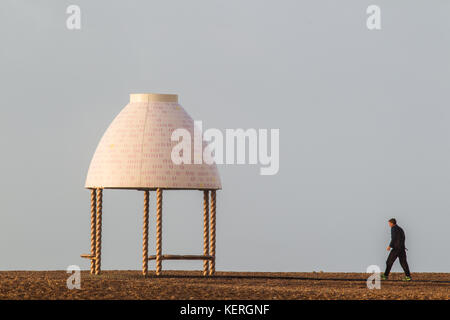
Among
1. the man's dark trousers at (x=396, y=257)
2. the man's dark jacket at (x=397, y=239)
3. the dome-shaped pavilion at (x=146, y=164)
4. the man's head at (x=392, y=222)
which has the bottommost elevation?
the man's dark trousers at (x=396, y=257)

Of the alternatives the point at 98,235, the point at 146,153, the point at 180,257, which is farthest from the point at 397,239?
the point at 98,235

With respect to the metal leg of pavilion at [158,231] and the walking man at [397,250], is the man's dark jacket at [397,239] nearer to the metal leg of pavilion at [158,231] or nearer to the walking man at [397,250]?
the walking man at [397,250]

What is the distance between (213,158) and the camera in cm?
3612

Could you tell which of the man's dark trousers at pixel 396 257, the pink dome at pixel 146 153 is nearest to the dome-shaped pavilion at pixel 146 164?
the pink dome at pixel 146 153

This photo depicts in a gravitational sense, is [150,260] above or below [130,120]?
below

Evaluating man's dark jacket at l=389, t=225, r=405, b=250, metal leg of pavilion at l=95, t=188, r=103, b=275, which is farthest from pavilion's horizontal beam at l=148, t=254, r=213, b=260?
man's dark jacket at l=389, t=225, r=405, b=250

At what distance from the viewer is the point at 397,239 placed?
3562 cm

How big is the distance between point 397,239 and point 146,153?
8.24 m

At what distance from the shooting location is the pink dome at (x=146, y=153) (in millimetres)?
34875

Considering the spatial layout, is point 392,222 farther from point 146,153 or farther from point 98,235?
point 98,235
